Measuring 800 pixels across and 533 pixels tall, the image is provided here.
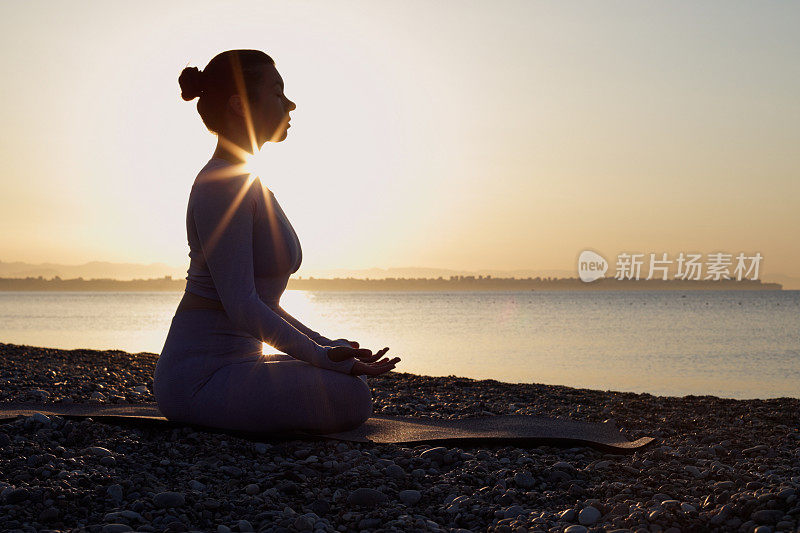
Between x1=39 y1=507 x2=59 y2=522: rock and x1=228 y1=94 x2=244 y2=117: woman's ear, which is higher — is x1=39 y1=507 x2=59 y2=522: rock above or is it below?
below

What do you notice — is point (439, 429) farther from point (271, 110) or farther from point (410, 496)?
point (271, 110)

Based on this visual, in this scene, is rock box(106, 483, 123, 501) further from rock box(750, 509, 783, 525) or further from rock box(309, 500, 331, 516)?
rock box(750, 509, 783, 525)

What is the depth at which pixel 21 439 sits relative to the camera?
4.14 metres

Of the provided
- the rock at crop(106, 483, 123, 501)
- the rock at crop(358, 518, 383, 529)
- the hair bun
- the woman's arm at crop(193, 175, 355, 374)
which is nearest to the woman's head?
the hair bun

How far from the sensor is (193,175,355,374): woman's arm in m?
3.96

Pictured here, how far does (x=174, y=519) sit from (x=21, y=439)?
171 centimetres

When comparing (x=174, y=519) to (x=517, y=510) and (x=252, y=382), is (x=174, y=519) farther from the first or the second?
(x=517, y=510)

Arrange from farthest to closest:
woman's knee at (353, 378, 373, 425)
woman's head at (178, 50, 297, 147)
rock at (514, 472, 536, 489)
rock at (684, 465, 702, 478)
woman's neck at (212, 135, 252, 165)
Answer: woman's knee at (353, 378, 373, 425) < woman's neck at (212, 135, 252, 165) < woman's head at (178, 50, 297, 147) < rock at (684, 465, 702, 478) < rock at (514, 472, 536, 489)

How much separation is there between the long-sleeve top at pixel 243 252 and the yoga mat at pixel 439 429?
2.22 feet

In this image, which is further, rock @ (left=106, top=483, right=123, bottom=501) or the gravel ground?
rock @ (left=106, top=483, right=123, bottom=501)

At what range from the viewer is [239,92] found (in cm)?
415

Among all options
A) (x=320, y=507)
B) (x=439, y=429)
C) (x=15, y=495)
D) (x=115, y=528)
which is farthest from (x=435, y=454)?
(x=15, y=495)

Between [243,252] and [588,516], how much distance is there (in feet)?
7.69

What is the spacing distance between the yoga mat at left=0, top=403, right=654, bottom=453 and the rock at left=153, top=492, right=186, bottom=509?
113 cm
